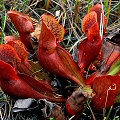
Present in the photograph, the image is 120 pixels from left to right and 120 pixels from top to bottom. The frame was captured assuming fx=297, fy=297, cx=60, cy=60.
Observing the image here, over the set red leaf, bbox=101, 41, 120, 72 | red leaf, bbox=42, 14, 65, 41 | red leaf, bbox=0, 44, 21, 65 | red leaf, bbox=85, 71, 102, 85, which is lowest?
red leaf, bbox=85, 71, 102, 85

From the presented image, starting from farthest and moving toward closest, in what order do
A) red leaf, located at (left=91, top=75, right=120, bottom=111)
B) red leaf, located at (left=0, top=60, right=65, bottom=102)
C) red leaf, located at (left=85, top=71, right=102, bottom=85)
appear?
red leaf, located at (left=85, top=71, right=102, bottom=85) → red leaf, located at (left=0, top=60, right=65, bottom=102) → red leaf, located at (left=91, top=75, right=120, bottom=111)

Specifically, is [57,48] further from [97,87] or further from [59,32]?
[97,87]

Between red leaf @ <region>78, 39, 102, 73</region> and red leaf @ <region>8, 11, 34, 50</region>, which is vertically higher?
red leaf @ <region>8, 11, 34, 50</region>

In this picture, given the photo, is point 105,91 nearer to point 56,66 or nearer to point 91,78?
point 91,78

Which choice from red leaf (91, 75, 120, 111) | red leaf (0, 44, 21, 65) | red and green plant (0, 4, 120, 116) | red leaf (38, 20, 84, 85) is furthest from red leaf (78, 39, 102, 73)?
red leaf (0, 44, 21, 65)

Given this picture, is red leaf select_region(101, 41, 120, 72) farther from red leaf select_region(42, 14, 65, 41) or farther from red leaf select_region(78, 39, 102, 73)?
red leaf select_region(42, 14, 65, 41)

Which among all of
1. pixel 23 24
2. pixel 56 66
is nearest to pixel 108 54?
pixel 56 66

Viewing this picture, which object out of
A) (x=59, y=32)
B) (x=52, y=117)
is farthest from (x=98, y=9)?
(x=52, y=117)

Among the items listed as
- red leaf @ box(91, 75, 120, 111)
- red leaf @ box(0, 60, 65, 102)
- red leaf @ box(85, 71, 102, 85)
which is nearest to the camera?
red leaf @ box(91, 75, 120, 111)

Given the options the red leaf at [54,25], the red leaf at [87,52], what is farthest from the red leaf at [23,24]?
the red leaf at [87,52]
